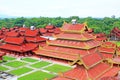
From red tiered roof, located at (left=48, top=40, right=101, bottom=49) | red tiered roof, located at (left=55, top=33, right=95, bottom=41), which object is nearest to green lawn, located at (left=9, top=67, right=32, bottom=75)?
red tiered roof, located at (left=48, top=40, right=101, bottom=49)

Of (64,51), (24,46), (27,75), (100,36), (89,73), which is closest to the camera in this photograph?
(89,73)

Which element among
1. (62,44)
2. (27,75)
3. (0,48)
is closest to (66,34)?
(62,44)

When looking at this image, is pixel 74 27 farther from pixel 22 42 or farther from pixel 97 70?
pixel 97 70

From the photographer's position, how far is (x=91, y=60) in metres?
23.6

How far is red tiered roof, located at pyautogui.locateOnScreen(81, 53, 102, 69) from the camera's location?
22.3 m

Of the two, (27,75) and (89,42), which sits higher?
(89,42)

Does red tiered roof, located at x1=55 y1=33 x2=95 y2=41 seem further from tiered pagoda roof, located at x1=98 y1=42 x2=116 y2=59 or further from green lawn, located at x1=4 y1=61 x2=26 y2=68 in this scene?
green lawn, located at x1=4 y1=61 x2=26 y2=68

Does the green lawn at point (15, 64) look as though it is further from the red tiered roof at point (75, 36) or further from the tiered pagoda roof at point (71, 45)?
the red tiered roof at point (75, 36)

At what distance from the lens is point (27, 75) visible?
3372 cm

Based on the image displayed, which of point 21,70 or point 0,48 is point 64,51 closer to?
point 21,70

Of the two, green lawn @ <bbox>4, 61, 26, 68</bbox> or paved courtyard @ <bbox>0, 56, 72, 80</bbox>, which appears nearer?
paved courtyard @ <bbox>0, 56, 72, 80</bbox>

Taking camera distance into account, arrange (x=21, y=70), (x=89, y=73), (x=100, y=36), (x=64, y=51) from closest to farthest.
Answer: (x=89, y=73) → (x=21, y=70) → (x=64, y=51) → (x=100, y=36)

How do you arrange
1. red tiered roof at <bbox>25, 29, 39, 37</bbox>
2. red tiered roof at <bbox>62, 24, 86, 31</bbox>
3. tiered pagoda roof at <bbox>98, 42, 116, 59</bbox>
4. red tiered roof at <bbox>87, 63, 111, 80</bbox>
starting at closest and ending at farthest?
red tiered roof at <bbox>87, 63, 111, 80</bbox>, tiered pagoda roof at <bbox>98, 42, 116, 59</bbox>, red tiered roof at <bbox>62, 24, 86, 31</bbox>, red tiered roof at <bbox>25, 29, 39, 37</bbox>

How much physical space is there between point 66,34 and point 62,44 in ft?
8.36
